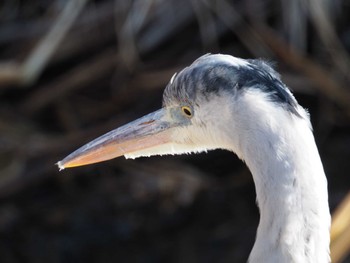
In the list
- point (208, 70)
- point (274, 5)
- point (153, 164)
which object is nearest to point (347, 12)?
point (274, 5)

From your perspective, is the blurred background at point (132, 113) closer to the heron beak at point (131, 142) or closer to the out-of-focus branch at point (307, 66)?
the out-of-focus branch at point (307, 66)

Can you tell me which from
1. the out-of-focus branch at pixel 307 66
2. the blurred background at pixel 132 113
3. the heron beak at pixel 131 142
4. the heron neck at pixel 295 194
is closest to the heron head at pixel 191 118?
the heron beak at pixel 131 142

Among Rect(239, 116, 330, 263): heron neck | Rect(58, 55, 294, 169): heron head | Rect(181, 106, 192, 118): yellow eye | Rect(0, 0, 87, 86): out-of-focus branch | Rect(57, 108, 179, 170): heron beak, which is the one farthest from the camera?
Rect(0, 0, 87, 86): out-of-focus branch

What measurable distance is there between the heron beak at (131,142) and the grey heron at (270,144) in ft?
0.70

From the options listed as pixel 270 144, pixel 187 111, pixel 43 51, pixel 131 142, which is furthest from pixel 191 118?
pixel 43 51

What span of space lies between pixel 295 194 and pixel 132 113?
259 centimetres

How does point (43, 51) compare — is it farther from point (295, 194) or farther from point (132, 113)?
point (295, 194)

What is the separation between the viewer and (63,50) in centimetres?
471

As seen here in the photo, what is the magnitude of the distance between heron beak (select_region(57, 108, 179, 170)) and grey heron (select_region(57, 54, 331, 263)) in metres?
0.21

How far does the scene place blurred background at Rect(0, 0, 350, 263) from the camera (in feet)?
14.9

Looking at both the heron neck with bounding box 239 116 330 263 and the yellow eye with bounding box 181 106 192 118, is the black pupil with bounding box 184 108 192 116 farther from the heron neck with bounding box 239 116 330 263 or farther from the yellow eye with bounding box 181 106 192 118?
the heron neck with bounding box 239 116 330 263

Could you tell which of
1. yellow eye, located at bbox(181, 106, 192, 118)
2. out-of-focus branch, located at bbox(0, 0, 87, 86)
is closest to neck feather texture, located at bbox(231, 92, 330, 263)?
yellow eye, located at bbox(181, 106, 192, 118)

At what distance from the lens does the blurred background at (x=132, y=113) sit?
179 inches

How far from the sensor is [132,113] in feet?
15.6
